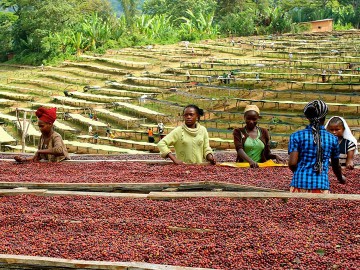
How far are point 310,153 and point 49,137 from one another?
3.54 metres

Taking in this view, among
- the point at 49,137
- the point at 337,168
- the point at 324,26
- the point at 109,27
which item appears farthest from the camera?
the point at 324,26

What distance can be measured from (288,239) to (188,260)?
0.72m

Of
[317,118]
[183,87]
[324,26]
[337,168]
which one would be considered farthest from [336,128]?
[324,26]

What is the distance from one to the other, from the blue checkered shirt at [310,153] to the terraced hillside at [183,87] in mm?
11752

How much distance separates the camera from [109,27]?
4084 centimetres

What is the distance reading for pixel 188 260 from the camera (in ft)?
12.0

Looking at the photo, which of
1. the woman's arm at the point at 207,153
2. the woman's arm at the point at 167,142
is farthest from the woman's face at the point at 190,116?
the woman's arm at the point at 207,153

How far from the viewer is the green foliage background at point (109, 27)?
36.8 metres

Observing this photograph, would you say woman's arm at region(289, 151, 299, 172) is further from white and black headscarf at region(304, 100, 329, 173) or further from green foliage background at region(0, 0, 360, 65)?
green foliage background at region(0, 0, 360, 65)

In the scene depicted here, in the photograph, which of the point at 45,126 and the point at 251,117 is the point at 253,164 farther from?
the point at 45,126

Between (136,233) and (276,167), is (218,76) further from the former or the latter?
(136,233)

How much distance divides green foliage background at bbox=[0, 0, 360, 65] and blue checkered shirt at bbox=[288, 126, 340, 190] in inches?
1278

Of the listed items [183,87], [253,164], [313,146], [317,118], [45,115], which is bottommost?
[253,164]

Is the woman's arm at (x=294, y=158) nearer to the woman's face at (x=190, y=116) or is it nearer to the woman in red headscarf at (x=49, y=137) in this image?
the woman's face at (x=190, y=116)
